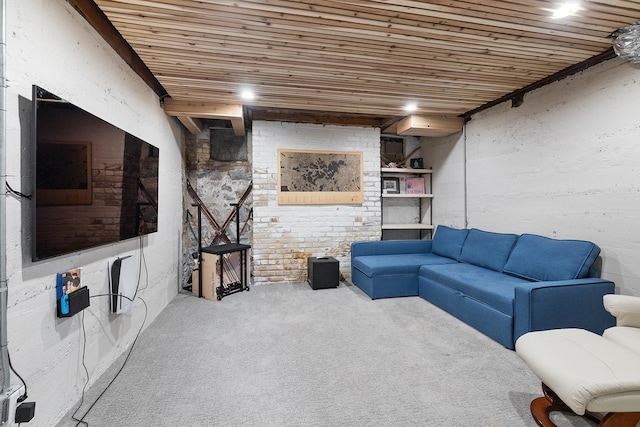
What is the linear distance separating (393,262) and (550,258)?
1.61 meters

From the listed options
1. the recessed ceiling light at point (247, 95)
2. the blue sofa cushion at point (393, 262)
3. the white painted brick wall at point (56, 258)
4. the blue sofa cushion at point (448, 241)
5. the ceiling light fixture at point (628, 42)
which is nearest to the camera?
the white painted brick wall at point (56, 258)

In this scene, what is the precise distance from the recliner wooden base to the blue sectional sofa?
0.64m

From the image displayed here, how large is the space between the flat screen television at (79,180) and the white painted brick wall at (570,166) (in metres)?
3.91

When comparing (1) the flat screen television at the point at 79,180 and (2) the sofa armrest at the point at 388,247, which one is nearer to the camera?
(1) the flat screen television at the point at 79,180

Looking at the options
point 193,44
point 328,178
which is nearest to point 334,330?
point 328,178

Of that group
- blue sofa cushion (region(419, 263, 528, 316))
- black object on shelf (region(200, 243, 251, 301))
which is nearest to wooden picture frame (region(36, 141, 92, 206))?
black object on shelf (region(200, 243, 251, 301))

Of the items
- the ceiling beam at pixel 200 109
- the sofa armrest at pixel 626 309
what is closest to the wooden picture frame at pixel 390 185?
the ceiling beam at pixel 200 109

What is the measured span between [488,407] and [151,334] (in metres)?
2.68

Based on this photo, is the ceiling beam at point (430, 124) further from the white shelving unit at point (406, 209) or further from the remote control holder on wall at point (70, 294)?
the remote control holder on wall at point (70, 294)

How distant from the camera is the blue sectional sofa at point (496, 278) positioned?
7.18 feet

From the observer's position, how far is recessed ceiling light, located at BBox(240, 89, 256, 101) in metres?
3.10

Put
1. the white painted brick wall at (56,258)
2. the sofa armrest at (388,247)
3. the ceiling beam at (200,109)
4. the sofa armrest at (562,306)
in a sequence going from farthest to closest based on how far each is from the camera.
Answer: the sofa armrest at (388,247), the ceiling beam at (200,109), the sofa armrest at (562,306), the white painted brick wall at (56,258)

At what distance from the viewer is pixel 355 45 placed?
220cm

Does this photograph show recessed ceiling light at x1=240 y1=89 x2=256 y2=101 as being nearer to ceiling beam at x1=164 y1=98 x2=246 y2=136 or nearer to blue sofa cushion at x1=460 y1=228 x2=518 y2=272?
ceiling beam at x1=164 y1=98 x2=246 y2=136
